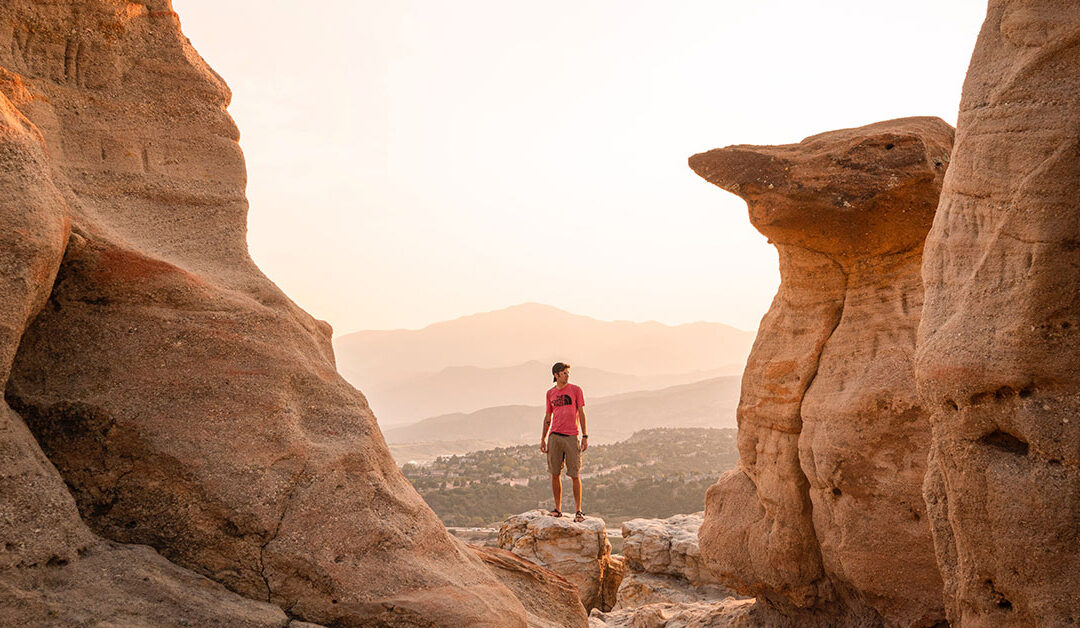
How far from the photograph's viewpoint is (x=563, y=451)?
31.6ft

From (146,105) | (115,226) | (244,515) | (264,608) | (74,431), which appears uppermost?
(146,105)

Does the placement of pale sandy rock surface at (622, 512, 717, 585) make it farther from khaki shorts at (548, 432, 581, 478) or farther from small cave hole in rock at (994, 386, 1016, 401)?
small cave hole in rock at (994, 386, 1016, 401)

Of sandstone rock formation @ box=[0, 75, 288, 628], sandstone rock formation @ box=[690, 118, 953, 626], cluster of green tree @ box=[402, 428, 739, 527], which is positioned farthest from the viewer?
cluster of green tree @ box=[402, 428, 739, 527]

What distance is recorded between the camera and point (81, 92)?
432 centimetres

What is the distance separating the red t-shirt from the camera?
31.0 feet

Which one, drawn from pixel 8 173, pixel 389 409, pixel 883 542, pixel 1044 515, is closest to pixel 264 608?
pixel 8 173

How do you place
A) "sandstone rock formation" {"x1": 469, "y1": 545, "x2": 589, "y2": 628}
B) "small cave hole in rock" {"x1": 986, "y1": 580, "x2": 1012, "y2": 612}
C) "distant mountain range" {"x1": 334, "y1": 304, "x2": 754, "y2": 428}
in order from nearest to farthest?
"small cave hole in rock" {"x1": 986, "y1": 580, "x2": 1012, "y2": 612} < "sandstone rock formation" {"x1": 469, "y1": 545, "x2": 589, "y2": 628} < "distant mountain range" {"x1": 334, "y1": 304, "x2": 754, "y2": 428}

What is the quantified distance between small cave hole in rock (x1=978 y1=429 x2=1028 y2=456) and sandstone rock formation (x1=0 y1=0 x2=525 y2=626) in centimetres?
247

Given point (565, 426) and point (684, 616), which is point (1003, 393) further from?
point (565, 426)

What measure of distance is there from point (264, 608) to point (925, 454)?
15.4ft

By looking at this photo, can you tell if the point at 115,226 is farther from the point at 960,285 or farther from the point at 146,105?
the point at 960,285

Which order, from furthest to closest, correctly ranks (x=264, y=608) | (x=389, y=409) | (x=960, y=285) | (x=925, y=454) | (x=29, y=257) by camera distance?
(x=389, y=409), (x=925, y=454), (x=960, y=285), (x=264, y=608), (x=29, y=257)

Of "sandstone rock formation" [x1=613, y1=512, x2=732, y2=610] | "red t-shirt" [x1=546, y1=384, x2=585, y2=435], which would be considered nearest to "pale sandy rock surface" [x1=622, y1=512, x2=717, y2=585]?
"sandstone rock formation" [x1=613, y1=512, x2=732, y2=610]

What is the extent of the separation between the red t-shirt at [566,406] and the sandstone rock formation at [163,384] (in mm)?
5041
